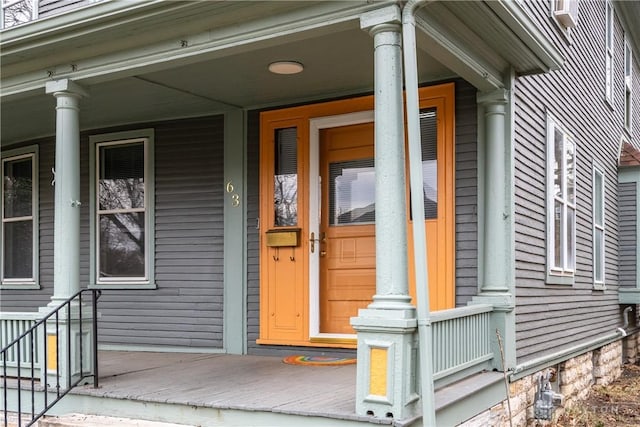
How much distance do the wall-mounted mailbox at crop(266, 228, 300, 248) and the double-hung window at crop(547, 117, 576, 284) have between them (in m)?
2.34

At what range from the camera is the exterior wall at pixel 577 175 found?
5.69 m

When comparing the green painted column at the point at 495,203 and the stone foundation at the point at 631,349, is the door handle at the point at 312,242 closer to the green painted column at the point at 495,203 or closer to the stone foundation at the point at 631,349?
the green painted column at the point at 495,203

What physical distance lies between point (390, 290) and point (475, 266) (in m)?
1.82

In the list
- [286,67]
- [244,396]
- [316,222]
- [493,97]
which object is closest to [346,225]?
[316,222]

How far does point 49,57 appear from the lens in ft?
16.9

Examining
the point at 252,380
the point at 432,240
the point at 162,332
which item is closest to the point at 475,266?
the point at 432,240

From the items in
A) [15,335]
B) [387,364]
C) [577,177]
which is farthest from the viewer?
[577,177]

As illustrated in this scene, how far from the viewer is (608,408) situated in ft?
24.2

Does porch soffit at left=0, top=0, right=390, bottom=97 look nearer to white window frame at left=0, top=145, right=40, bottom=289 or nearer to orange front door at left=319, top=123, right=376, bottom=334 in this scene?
orange front door at left=319, top=123, right=376, bottom=334

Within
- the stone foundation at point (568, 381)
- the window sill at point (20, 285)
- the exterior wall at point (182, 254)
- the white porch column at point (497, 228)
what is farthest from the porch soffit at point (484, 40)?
the window sill at point (20, 285)

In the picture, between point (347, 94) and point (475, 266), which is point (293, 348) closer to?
point (475, 266)

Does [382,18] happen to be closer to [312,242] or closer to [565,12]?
[312,242]

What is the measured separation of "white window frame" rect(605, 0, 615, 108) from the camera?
9820mm

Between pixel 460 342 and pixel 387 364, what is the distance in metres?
1.09
